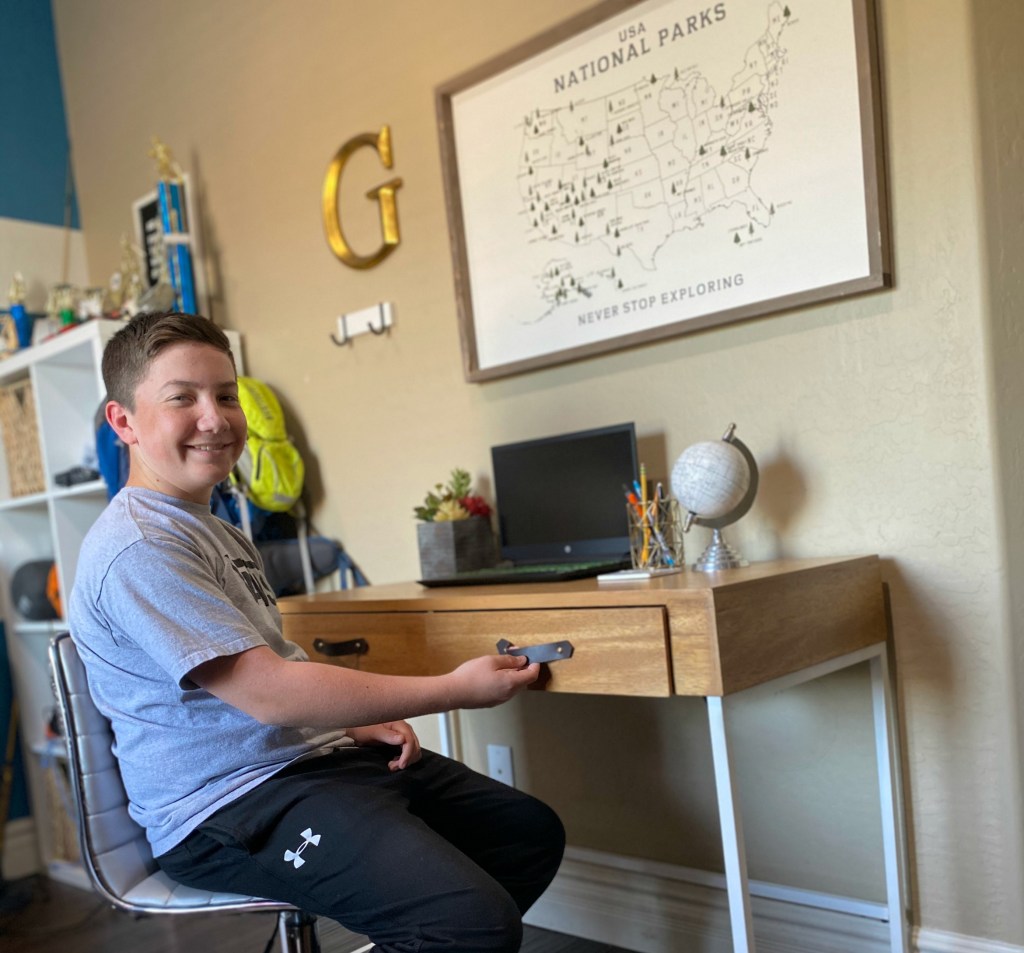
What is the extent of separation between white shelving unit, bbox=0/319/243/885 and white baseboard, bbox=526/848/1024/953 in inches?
62.2

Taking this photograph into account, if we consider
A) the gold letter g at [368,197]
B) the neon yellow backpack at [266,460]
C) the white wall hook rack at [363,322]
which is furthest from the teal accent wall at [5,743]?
the gold letter g at [368,197]

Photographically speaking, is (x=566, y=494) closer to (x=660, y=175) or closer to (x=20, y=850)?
(x=660, y=175)

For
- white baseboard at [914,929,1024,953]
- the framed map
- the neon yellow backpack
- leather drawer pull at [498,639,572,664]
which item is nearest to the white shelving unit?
the neon yellow backpack

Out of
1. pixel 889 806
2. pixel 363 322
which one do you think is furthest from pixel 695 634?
pixel 363 322

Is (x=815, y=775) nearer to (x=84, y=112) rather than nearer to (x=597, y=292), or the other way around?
(x=597, y=292)

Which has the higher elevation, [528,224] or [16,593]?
[528,224]

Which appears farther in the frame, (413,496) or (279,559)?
(279,559)

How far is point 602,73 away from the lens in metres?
2.03

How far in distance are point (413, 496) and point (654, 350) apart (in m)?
0.76

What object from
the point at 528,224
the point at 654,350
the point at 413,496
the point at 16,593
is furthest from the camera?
the point at 16,593

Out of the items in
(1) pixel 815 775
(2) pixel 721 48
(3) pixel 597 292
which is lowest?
(1) pixel 815 775

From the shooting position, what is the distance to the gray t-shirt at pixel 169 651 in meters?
1.18

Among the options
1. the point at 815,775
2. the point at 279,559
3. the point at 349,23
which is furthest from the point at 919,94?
the point at 279,559

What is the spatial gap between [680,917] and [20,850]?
2245mm
